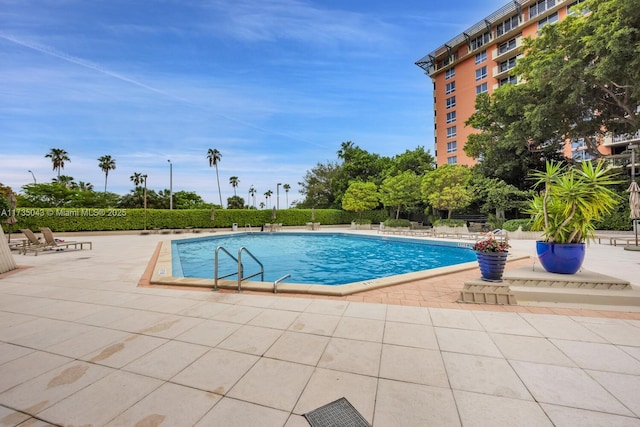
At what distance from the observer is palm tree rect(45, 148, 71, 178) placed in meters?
41.6

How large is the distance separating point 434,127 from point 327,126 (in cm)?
2137

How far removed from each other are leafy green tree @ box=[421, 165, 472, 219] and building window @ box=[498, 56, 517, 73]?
21.7 metres

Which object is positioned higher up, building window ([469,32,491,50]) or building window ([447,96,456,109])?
building window ([469,32,491,50])

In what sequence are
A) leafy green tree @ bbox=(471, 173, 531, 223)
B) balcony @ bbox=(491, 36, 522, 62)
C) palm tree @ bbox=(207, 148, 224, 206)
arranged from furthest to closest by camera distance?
palm tree @ bbox=(207, 148, 224, 206) → balcony @ bbox=(491, 36, 522, 62) → leafy green tree @ bbox=(471, 173, 531, 223)

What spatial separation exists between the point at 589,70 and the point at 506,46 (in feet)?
86.4

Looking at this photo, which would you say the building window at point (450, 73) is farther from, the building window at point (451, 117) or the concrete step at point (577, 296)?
the concrete step at point (577, 296)

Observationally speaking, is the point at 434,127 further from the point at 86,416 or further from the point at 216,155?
the point at 86,416

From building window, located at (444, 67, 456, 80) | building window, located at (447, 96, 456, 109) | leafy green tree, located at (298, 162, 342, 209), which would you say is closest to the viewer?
leafy green tree, located at (298, 162, 342, 209)

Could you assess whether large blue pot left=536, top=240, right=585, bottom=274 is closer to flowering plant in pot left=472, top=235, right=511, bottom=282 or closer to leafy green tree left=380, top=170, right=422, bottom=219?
flowering plant in pot left=472, top=235, right=511, bottom=282

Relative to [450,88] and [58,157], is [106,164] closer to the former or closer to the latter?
[58,157]

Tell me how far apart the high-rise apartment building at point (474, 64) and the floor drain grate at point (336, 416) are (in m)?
37.8

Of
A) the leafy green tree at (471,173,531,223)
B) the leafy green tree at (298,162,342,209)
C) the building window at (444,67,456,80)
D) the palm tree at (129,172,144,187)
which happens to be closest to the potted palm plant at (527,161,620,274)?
the leafy green tree at (471,173,531,223)

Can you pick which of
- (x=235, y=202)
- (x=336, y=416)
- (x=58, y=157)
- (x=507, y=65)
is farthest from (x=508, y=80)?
(x=58, y=157)

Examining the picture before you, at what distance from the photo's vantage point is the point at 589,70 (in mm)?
13438
